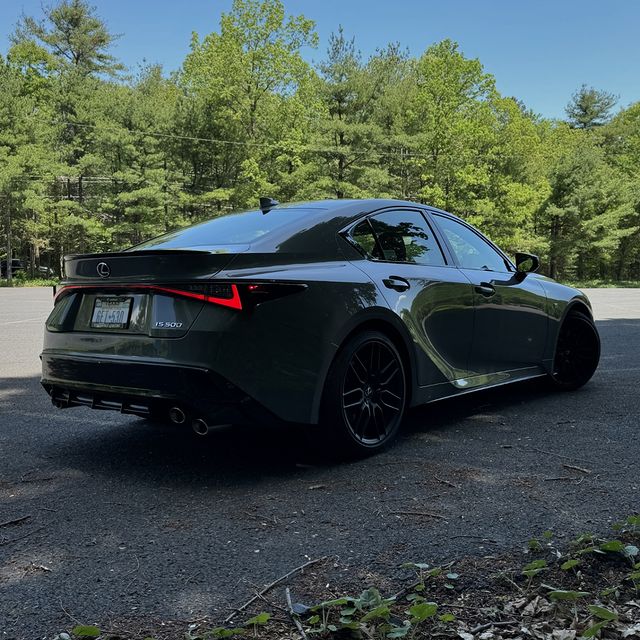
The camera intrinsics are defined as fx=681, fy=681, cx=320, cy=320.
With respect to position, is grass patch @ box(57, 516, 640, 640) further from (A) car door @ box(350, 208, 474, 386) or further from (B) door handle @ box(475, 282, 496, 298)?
(B) door handle @ box(475, 282, 496, 298)

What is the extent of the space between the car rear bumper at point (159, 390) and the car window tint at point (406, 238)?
1.45 meters

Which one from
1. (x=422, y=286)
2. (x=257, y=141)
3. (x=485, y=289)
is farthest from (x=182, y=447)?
(x=257, y=141)

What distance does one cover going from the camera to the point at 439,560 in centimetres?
257

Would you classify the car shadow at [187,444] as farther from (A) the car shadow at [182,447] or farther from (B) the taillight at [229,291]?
(B) the taillight at [229,291]

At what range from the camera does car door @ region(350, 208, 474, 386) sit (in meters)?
4.24

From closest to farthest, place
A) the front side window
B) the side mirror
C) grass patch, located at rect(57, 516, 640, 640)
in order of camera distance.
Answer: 1. grass patch, located at rect(57, 516, 640, 640)
2. the front side window
3. the side mirror

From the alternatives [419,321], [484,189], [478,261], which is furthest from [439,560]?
[484,189]

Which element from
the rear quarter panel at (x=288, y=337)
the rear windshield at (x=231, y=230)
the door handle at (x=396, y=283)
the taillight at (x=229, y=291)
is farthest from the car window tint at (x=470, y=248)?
the taillight at (x=229, y=291)

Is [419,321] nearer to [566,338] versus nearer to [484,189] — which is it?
[566,338]

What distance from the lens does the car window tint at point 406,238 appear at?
4438 millimetres

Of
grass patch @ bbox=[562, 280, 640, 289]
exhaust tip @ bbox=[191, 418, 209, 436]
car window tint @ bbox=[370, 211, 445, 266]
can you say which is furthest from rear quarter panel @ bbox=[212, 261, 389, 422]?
grass patch @ bbox=[562, 280, 640, 289]

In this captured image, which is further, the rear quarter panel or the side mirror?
the side mirror

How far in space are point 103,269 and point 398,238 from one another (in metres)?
1.93

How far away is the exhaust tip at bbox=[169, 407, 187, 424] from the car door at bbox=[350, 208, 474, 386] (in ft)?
4.57
